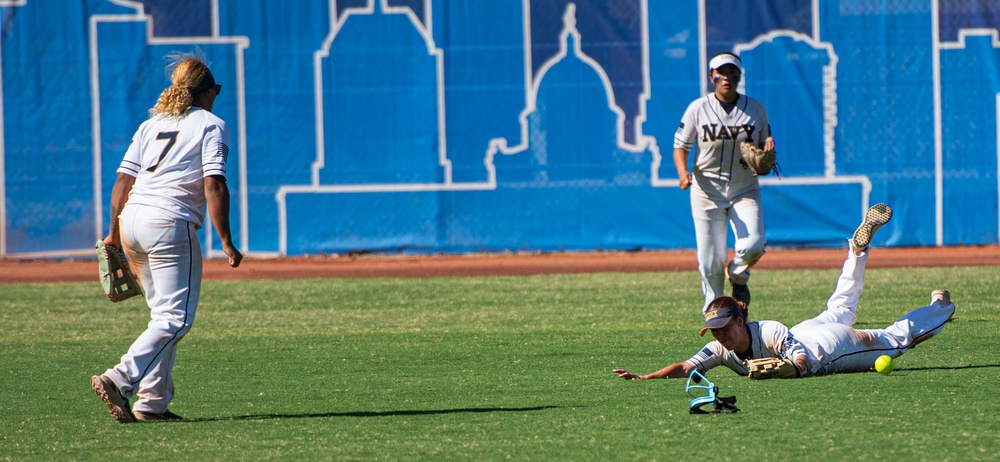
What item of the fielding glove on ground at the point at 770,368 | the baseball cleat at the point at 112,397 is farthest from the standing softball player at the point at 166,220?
the fielding glove on ground at the point at 770,368

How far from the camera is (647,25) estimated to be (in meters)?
17.9

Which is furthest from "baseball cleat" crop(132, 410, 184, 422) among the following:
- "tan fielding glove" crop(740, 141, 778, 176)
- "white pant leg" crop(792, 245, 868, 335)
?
"tan fielding glove" crop(740, 141, 778, 176)

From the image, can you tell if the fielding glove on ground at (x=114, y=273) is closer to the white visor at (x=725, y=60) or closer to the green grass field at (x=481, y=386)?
the green grass field at (x=481, y=386)

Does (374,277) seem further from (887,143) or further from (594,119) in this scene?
(887,143)

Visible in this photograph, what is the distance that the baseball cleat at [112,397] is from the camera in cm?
554

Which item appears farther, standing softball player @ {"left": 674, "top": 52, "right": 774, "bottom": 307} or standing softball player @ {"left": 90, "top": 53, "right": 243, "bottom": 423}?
standing softball player @ {"left": 674, "top": 52, "right": 774, "bottom": 307}

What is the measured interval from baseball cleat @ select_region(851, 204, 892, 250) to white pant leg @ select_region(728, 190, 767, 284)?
1.35 m

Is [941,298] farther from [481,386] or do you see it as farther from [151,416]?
[151,416]

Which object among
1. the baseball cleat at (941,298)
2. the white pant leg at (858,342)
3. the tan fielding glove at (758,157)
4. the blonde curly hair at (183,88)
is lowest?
the white pant leg at (858,342)

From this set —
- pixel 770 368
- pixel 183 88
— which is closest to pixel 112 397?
pixel 183 88

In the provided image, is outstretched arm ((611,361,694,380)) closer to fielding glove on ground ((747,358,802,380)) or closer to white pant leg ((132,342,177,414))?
fielding glove on ground ((747,358,802,380))

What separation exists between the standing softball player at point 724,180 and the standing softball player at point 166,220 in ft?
13.8

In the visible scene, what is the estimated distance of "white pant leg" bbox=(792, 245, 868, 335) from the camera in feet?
23.2

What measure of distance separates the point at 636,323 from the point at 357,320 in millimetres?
2477
